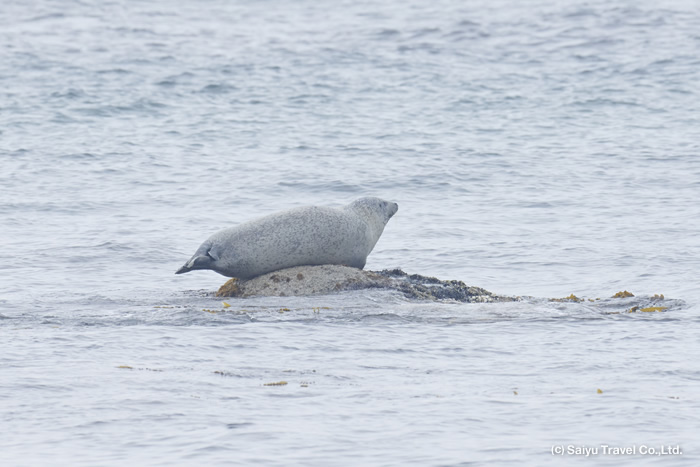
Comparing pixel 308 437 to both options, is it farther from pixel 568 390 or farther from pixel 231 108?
pixel 231 108

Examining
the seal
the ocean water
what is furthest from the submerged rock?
the ocean water

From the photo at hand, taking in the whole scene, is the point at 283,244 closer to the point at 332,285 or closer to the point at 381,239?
the point at 332,285

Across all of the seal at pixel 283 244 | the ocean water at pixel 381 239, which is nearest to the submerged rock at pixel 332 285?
the seal at pixel 283 244

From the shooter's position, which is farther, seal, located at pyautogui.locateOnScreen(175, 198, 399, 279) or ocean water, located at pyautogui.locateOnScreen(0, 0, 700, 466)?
seal, located at pyautogui.locateOnScreen(175, 198, 399, 279)

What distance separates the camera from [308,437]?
18.6 ft

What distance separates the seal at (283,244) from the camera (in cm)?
845

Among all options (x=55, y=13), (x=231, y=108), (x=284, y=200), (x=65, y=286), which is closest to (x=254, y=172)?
(x=284, y=200)

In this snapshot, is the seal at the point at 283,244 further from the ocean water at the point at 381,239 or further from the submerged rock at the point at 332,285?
the ocean water at the point at 381,239

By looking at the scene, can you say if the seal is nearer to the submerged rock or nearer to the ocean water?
the submerged rock

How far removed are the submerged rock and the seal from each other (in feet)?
0.27

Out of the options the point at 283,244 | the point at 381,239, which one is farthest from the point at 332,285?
the point at 381,239

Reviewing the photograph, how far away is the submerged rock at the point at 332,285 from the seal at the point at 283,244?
8 centimetres

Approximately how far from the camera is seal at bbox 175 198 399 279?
27.7ft

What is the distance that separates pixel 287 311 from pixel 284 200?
646cm
